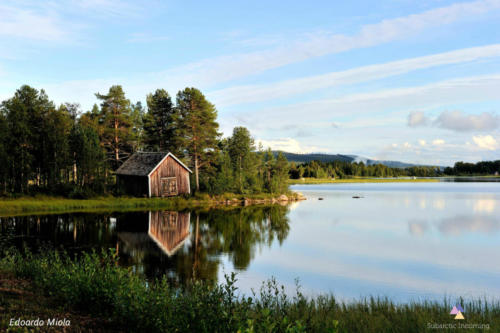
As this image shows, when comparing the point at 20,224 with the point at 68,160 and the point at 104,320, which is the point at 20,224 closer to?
the point at 68,160

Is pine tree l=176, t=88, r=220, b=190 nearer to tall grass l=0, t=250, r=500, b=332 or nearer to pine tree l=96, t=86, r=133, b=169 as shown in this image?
pine tree l=96, t=86, r=133, b=169

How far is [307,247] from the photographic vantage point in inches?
892

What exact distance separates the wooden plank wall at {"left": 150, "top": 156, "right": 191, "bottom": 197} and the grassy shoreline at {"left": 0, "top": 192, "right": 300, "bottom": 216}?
7.41ft

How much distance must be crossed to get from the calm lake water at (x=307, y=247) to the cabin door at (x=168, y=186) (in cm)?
1176

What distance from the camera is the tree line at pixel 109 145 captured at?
4212 centimetres

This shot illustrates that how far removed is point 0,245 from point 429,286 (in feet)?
68.2

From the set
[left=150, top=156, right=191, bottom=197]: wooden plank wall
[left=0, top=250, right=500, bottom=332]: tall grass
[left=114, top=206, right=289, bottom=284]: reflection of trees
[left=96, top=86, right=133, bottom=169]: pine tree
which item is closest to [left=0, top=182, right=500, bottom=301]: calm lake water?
[left=114, top=206, right=289, bottom=284]: reflection of trees

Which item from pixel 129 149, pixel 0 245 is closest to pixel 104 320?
pixel 0 245

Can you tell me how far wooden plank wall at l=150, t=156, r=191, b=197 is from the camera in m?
47.5

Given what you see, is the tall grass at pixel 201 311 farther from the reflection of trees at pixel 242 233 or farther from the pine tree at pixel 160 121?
the pine tree at pixel 160 121

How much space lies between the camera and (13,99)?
43000mm

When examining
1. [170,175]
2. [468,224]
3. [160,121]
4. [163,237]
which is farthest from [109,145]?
[468,224]

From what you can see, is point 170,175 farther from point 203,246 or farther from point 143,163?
point 203,246

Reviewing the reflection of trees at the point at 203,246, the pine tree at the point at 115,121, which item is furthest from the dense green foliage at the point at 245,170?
the reflection of trees at the point at 203,246
